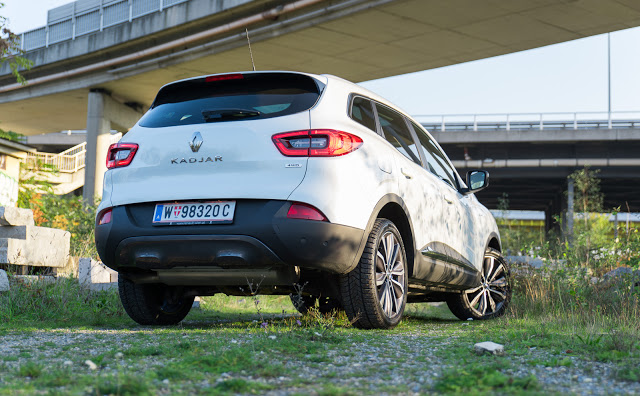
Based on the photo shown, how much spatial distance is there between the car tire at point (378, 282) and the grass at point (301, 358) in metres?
0.14

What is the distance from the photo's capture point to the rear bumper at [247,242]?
171 inches

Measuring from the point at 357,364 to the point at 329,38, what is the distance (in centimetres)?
1446

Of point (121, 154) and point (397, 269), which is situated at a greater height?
point (121, 154)

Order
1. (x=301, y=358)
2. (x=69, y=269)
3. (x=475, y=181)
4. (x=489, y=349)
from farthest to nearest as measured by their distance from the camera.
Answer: (x=69, y=269) → (x=475, y=181) → (x=489, y=349) → (x=301, y=358)

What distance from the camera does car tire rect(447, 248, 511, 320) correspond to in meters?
7.38

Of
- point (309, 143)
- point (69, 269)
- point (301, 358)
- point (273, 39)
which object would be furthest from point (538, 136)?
point (301, 358)

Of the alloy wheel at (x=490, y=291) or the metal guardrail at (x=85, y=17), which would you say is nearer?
the alloy wheel at (x=490, y=291)

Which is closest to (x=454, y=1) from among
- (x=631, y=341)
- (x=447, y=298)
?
(x=447, y=298)

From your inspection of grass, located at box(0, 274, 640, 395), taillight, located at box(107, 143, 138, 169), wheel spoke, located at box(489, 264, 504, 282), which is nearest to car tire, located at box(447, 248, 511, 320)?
wheel spoke, located at box(489, 264, 504, 282)

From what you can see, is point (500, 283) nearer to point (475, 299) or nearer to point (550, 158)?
point (475, 299)

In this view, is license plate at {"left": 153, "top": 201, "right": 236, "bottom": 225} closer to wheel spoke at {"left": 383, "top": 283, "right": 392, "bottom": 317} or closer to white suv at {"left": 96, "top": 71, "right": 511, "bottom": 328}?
white suv at {"left": 96, "top": 71, "right": 511, "bottom": 328}

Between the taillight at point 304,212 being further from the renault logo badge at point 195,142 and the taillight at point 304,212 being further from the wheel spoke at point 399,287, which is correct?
the wheel spoke at point 399,287

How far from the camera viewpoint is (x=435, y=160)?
22.1ft

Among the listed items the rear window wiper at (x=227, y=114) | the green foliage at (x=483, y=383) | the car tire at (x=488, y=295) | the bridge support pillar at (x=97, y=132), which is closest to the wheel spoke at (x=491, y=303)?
the car tire at (x=488, y=295)
